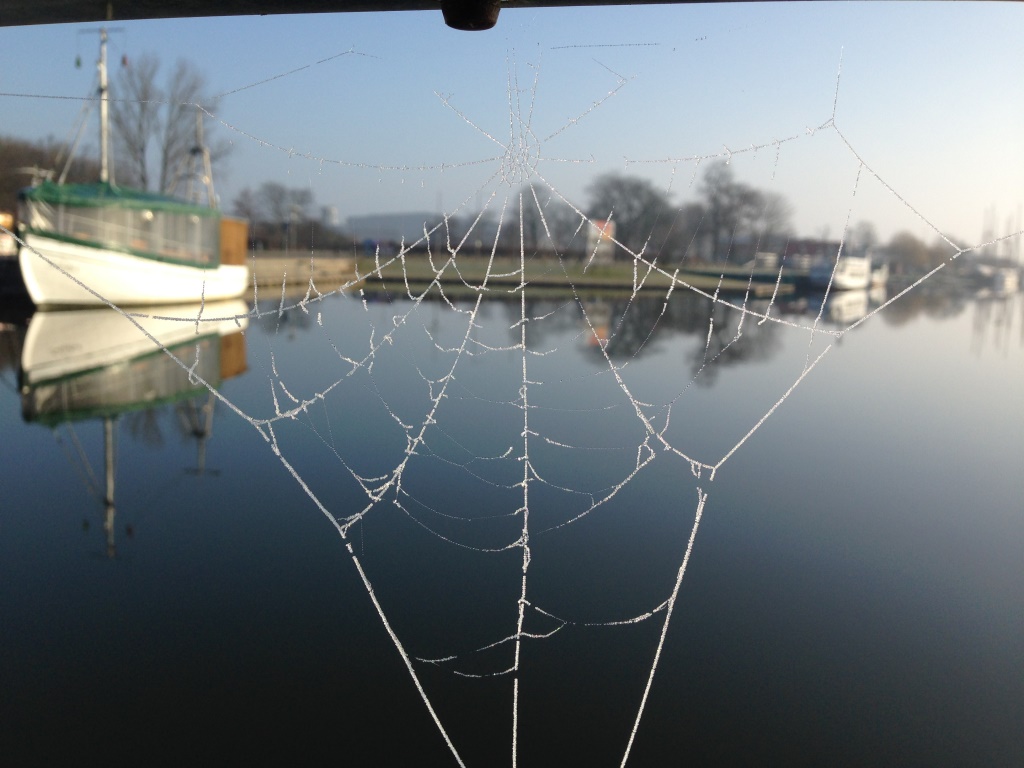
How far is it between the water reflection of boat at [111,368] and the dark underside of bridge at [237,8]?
3.95m

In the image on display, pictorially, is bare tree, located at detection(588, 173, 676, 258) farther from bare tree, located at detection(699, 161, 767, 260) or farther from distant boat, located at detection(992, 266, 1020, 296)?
distant boat, located at detection(992, 266, 1020, 296)

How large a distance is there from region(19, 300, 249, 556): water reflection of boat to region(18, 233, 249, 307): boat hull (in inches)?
23.5

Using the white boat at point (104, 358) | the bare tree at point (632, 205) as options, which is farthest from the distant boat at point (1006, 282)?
the bare tree at point (632, 205)

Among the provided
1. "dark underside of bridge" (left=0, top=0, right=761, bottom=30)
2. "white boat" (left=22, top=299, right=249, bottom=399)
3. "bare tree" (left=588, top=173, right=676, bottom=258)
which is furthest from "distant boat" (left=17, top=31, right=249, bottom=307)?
"dark underside of bridge" (left=0, top=0, right=761, bottom=30)

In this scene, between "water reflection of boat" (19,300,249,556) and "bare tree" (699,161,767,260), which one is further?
"water reflection of boat" (19,300,249,556)

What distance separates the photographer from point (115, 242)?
55.4ft

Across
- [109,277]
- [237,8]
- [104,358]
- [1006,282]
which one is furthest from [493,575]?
[1006,282]

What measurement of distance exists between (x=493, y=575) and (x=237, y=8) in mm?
4033

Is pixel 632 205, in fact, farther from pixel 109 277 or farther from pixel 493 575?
pixel 109 277

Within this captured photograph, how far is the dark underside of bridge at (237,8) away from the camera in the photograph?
2305 millimetres

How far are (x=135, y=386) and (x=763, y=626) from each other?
33.8ft

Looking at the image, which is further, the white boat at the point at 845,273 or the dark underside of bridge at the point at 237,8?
the white boat at the point at 845,273

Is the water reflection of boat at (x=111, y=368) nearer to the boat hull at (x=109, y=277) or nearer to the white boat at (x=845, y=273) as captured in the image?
the boat hull at (x=109, y=277)

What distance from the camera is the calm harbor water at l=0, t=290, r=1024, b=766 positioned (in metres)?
4.03
